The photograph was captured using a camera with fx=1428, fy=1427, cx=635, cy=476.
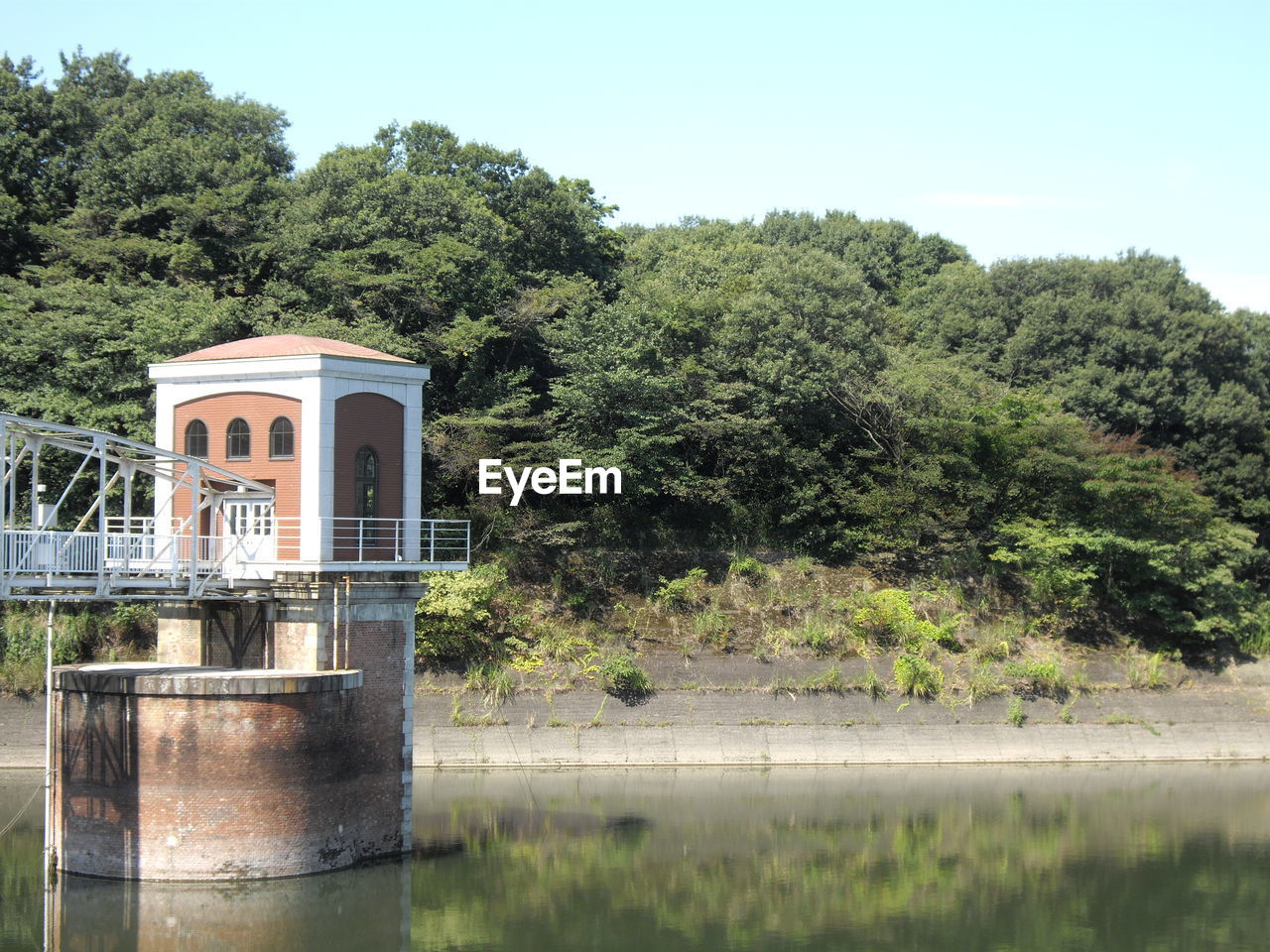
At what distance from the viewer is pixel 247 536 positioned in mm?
26297

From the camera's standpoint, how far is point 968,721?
39000 mm

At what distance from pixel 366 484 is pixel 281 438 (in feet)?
5.82

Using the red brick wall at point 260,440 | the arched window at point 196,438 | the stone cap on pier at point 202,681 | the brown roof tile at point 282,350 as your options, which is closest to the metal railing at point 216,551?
the red brick wall at point 260,440

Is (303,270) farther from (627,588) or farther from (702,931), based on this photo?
(702,931)

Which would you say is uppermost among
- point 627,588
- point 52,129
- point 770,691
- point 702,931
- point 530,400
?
point 52,129

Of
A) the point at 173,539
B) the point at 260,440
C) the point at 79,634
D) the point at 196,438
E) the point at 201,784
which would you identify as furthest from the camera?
the point at 79,634

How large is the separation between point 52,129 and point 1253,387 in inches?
1696

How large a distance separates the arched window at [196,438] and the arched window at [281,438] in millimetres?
1700

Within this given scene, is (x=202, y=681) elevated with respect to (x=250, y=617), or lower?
lower

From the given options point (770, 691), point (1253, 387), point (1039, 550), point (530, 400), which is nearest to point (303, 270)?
point (530, 400)

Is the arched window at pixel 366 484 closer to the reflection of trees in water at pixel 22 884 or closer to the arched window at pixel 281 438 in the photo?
the arched window at pixel 281 438

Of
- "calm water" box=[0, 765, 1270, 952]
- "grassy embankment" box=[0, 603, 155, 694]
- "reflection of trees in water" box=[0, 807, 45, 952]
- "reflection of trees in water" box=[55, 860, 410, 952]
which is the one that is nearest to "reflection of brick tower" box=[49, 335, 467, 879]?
"reflection of trees in water" box=[55, 860, 410, 952]

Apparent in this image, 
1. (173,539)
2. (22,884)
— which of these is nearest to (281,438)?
(173,539)

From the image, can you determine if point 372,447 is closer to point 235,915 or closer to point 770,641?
point 235,915
